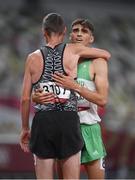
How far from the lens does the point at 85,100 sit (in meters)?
5.25

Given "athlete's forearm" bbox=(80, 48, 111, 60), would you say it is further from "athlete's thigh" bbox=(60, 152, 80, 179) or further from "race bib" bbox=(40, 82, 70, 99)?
"athlete's thigh" bbox=(60, 152, 80, 179)

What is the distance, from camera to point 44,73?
4.85 metres

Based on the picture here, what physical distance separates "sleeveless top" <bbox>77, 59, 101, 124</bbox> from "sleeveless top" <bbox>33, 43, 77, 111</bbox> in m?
0.32

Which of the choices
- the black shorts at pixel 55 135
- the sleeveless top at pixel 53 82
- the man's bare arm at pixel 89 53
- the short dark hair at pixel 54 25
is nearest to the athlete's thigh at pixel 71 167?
the black shorts at pixel 55 135

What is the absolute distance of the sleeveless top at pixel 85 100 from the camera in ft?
17.0

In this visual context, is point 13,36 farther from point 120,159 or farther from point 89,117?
point 89,117

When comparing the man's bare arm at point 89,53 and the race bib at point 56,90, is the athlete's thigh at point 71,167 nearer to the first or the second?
the race bib at point 56,90

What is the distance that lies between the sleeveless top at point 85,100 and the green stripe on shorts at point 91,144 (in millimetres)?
56

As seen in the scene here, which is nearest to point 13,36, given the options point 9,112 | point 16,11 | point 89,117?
point 16,11

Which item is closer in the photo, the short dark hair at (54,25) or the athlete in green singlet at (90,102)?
the short dark hair at (54,25)

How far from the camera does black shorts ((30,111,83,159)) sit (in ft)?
15.6

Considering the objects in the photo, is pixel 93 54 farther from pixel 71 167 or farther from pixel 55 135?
pixel 71 167

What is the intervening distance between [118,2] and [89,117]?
30.1 ft

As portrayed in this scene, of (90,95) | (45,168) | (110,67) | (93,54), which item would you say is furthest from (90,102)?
(110,67)
